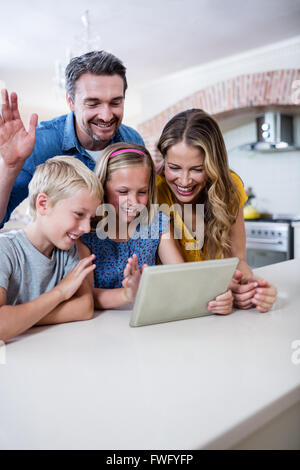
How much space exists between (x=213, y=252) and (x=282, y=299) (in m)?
0.35

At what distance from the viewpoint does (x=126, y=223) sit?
1206 millimetres

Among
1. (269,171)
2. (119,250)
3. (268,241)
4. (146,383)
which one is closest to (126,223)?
(119,250)

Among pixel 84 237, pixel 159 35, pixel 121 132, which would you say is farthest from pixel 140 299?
pixel 159 35

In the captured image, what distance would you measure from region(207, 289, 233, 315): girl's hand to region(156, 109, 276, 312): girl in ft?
0.75

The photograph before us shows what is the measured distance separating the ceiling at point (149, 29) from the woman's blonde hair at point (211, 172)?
1.96 m

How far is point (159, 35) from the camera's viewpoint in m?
3.46

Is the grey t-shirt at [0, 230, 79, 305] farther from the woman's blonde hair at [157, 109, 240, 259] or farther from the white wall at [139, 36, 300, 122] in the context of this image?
the white wall at [139, 36, 300, 122]

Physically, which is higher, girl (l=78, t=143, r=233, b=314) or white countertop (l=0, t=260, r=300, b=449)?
girl (l=78, t=143, r=233, b=314)

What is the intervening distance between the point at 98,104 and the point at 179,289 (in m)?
0.75

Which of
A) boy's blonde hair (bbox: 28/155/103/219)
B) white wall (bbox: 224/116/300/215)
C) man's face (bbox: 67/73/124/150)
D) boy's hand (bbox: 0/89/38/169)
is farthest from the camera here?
white wall (bbox: 224/116/300/215)

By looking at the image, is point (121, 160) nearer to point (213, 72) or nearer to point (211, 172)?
point (211, 172)

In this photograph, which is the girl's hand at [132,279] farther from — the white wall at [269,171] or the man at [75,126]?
the white wall at [269,171]

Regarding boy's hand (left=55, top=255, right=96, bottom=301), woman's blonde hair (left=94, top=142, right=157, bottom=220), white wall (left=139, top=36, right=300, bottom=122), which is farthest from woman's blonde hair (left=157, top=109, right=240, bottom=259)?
white wall (left=139, top=36, right=300, bottom=122)

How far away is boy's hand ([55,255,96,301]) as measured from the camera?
91cm
